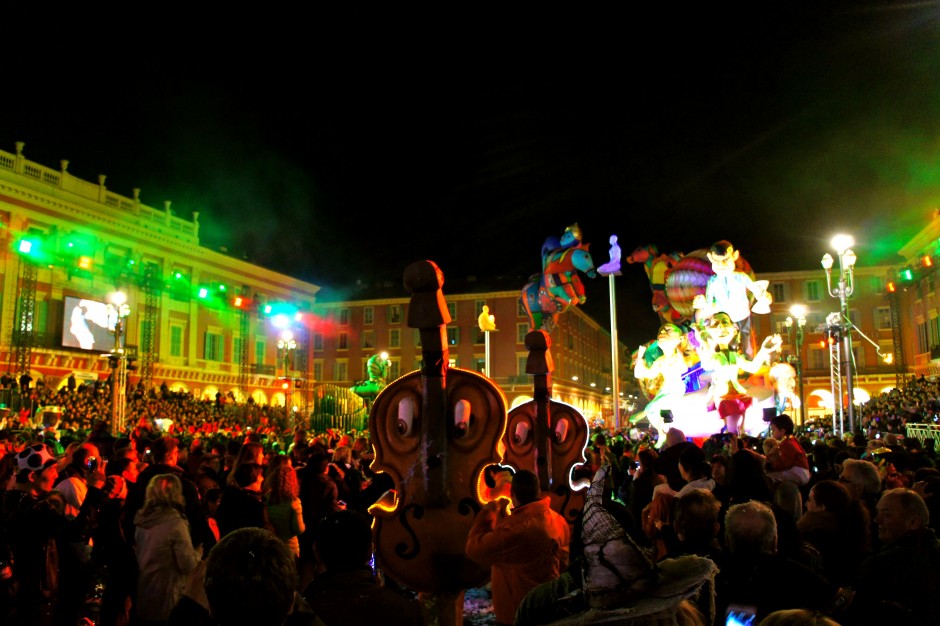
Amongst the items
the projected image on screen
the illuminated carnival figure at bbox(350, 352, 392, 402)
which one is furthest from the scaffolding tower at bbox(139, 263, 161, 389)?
the illuminated carnival figure at bbox(350, 352, 392, 402)

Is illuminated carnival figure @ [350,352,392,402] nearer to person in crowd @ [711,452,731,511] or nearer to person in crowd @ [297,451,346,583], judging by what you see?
person in crowd @ [297,451,346,583]

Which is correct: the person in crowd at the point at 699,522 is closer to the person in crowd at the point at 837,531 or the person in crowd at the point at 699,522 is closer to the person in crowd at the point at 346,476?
the person in crowd at the point at 837,531

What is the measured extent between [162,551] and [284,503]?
4.17 feet

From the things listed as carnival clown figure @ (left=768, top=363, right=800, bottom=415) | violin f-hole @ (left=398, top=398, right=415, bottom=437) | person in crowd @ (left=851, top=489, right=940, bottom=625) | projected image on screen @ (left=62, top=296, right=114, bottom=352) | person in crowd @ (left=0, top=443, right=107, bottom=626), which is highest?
projected image on screen @ (left=62, top=296, right=114, bottom=352)

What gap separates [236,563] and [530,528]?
7.30ft

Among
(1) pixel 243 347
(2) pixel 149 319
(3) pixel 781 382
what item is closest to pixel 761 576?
(3) pixel 781 382

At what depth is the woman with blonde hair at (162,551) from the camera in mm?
4598

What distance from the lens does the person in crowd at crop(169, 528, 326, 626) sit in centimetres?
197

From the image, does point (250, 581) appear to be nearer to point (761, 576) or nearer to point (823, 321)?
point (761, 576)

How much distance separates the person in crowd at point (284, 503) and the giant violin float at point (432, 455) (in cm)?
171

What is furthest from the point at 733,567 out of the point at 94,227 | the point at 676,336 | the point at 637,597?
the point at 94,227

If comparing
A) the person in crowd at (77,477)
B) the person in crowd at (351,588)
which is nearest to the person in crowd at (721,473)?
the person in crowd at (351,588)

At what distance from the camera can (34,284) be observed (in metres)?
33.6

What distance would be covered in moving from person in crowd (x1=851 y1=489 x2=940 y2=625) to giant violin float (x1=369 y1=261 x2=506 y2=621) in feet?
6.37
